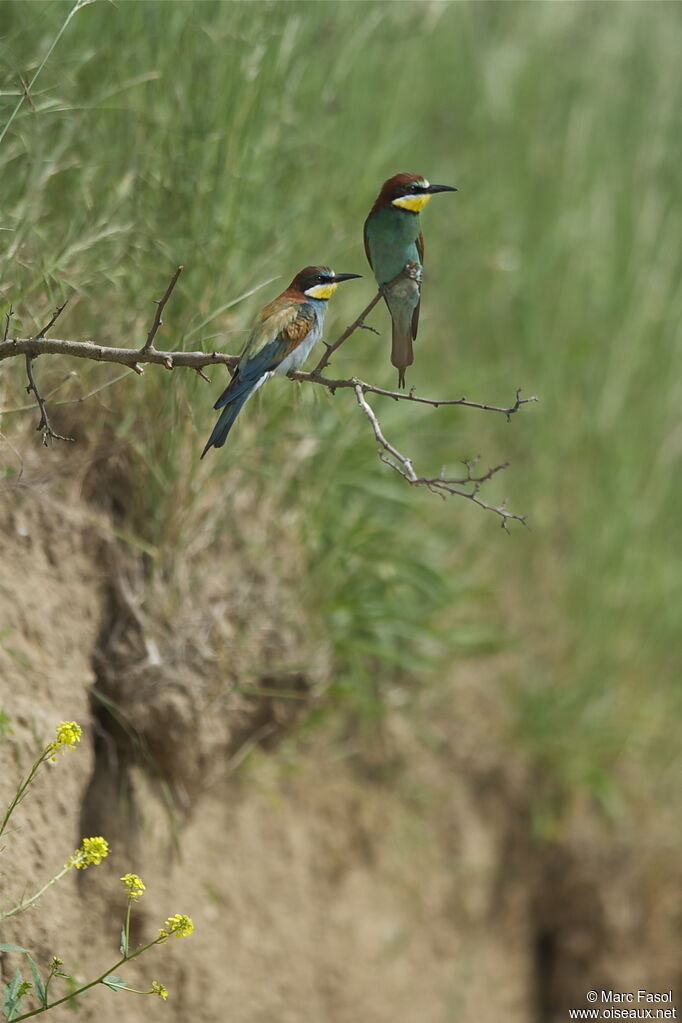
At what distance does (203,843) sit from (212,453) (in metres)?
0.79

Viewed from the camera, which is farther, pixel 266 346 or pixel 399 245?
pixel 399 245

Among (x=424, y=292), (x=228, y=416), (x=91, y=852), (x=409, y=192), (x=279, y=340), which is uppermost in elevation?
(x=424, y=292)

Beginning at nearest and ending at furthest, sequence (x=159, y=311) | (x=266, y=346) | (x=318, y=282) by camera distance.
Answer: (x=159, y=311) < (x=266, y=346) < (x=318, y=282)

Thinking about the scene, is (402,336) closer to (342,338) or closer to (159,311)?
(342,338)

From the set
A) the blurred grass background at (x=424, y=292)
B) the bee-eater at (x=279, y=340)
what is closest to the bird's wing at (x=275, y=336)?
the bee-eater at (x=279, y=340)

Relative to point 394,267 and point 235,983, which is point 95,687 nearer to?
point 235,983

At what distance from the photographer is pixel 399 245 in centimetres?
161

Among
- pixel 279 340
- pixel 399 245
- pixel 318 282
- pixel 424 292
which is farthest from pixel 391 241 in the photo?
pixel 424 292

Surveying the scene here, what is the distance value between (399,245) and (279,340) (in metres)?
0.24

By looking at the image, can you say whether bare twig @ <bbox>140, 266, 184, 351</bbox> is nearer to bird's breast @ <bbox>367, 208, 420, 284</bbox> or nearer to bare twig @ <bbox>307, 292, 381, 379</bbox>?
bare twig @ <bbox>307, 292, 381, 379</bbox>

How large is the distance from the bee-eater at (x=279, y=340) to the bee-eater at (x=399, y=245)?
0.27 ft

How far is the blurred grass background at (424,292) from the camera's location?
7.34 ft

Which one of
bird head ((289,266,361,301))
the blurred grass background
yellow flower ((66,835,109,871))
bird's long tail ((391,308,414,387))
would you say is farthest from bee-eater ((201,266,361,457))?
yellow flower ((66,835,109,871))

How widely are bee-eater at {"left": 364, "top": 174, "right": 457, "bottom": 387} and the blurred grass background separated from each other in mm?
193
